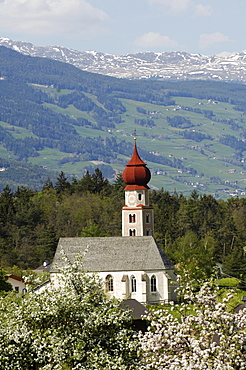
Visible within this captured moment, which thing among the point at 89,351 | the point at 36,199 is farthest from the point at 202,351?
the point at 36,199

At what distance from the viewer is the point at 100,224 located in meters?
123

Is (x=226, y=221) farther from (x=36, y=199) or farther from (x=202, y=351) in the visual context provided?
(x=202, y=351)

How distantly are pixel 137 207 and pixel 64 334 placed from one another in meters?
56.7

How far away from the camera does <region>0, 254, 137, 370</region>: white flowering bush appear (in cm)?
3141

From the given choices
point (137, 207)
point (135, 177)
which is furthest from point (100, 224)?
point (137, 207)

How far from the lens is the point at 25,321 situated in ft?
108

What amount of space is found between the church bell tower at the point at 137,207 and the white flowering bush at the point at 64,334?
5416cm

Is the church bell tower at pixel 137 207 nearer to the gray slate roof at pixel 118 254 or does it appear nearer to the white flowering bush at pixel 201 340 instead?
the gray slate roof at pixel 118 254

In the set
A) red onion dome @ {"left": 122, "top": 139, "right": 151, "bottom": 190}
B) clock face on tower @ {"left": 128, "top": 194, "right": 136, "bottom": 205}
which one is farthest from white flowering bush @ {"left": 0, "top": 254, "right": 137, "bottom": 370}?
red onion dome @ {"left": 122, "top": 139, "right": 151, "bottom": 190}

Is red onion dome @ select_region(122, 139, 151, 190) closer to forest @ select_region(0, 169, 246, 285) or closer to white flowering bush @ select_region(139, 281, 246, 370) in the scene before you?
forest @ select_region(0, 169, 246, 285)

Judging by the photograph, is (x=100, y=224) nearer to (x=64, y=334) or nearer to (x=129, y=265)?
(x=129, y=265)

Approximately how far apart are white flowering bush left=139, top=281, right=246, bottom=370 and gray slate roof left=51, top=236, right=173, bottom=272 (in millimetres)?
50004

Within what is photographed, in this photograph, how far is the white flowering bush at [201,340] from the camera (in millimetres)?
26266

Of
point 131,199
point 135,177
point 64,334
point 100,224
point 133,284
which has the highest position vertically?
point 64,334
